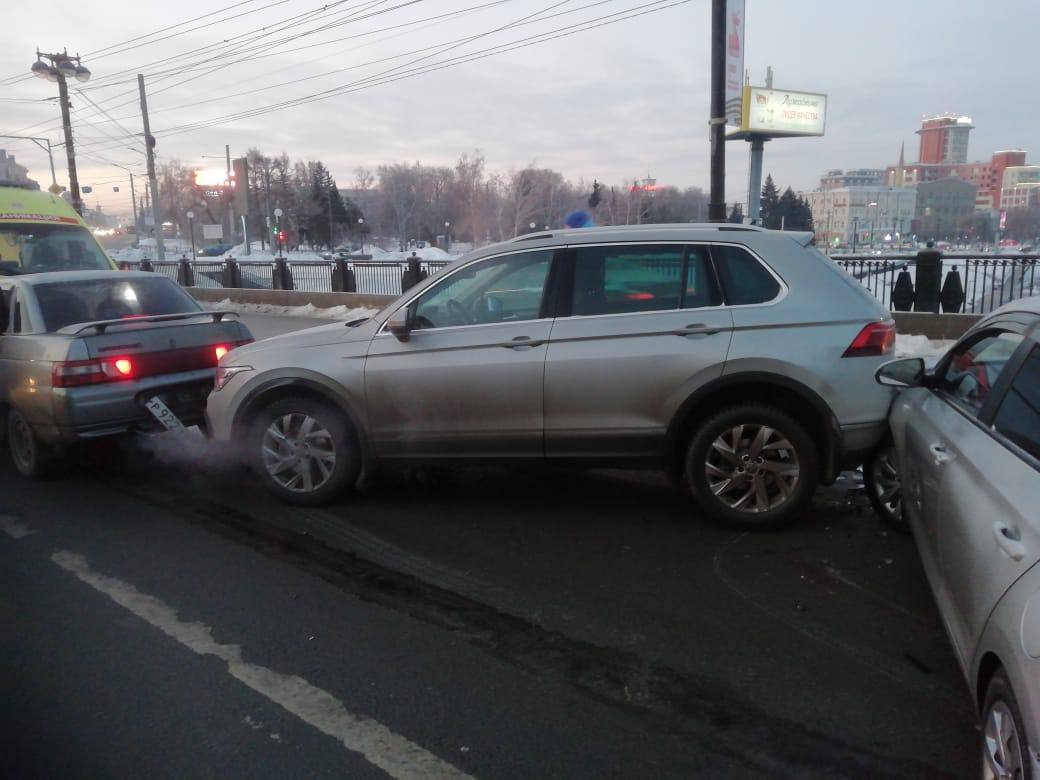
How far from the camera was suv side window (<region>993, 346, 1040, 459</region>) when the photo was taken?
276cm

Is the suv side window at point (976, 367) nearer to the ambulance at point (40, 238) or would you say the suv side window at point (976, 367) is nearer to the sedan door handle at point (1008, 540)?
the sedan door handle at point (1008, 540)

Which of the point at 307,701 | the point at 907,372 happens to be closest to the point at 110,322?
the point at 307,701

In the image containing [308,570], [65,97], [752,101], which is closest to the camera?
[308,570]

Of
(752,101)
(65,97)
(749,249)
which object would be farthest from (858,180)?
(749,249)

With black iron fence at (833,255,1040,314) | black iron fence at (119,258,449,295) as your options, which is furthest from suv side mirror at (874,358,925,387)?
black iron fence at (119,258,449,295)

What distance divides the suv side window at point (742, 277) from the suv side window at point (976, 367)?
1132 millimetres

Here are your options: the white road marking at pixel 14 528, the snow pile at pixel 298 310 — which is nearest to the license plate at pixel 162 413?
the white road marking at pixel 14 528

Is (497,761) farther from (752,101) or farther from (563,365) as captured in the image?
(752,101)

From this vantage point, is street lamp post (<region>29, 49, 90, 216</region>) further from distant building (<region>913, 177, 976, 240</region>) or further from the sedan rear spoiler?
distant building (<region>913, 177, 976, 240</region>)

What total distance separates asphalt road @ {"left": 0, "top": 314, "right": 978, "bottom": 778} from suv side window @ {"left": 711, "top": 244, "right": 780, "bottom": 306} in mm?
1437

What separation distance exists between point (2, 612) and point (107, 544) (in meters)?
0.95

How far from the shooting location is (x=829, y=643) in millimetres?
3639

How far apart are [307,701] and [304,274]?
818 inches

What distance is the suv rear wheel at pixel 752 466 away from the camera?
15.7ft
